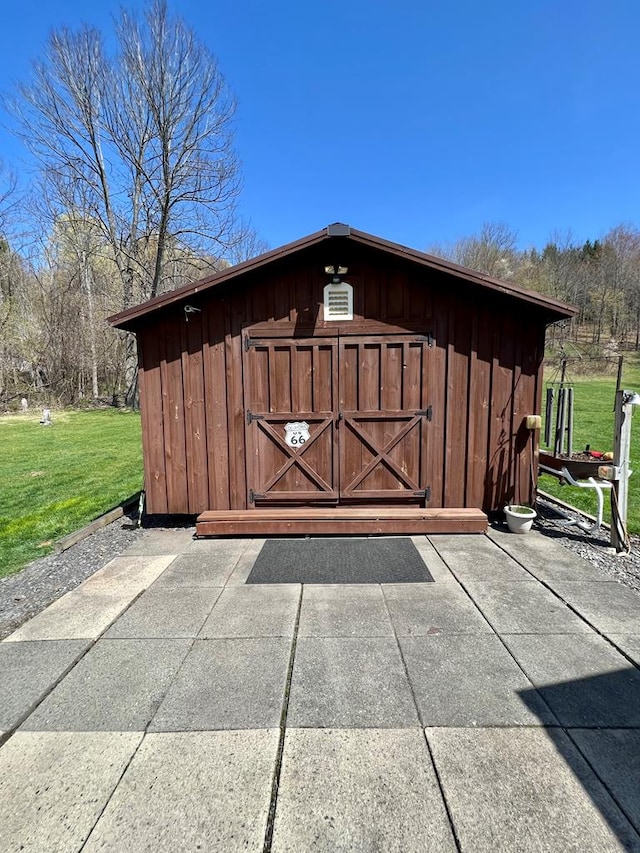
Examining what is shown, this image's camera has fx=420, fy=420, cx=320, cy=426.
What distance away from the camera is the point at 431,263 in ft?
14.9

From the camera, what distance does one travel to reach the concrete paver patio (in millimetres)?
1588

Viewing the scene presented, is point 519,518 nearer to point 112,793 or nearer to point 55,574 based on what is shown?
point 112,793

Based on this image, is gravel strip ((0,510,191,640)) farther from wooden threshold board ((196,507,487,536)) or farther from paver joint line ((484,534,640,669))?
paver joint line ((484,534,640,669))

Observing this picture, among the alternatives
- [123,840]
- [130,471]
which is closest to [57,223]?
[130,471]

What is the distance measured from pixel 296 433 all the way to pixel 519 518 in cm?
273

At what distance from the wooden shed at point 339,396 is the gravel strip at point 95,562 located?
0.57 m

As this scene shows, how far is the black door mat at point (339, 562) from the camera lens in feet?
12.2

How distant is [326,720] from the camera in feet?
6.86

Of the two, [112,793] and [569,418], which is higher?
[569,418]

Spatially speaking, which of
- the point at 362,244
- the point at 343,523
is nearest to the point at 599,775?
the point at 343,523

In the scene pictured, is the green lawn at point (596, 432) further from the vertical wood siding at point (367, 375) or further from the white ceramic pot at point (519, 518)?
the vertical wood siding at point (367, 375)

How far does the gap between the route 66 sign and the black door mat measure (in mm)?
1137

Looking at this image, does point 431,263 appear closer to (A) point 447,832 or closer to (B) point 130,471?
(A) point 447,832

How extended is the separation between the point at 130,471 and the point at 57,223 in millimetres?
18926
